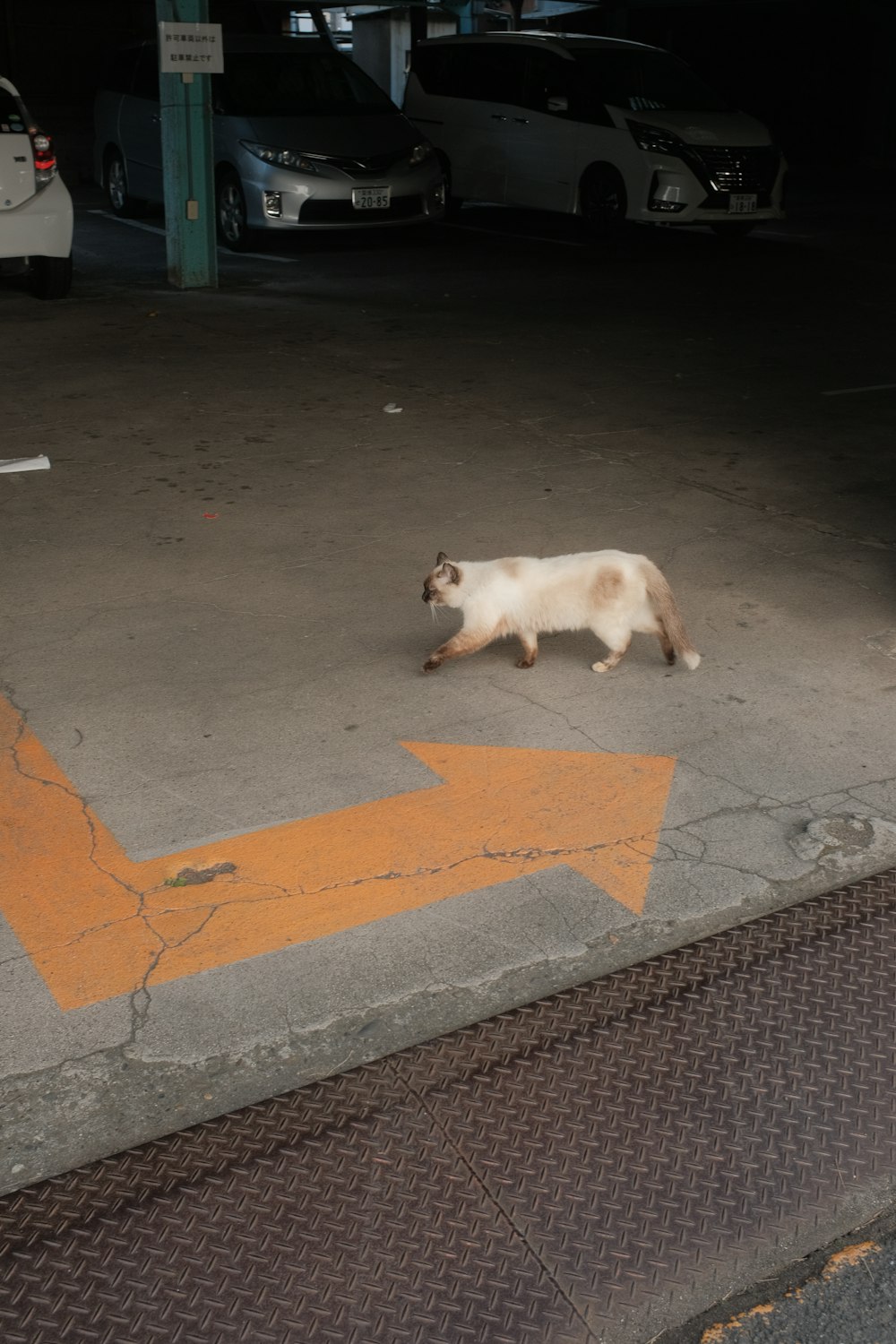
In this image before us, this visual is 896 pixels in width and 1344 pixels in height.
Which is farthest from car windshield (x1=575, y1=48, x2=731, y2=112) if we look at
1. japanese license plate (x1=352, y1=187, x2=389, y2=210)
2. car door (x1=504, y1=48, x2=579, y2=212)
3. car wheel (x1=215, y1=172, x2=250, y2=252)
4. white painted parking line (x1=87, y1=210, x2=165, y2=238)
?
white painted parking line (x1=87, y1=210, x2=165, y2=238)

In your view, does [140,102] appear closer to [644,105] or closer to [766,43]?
[644,105]

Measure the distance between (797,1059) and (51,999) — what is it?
71.0 inches

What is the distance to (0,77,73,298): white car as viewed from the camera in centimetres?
1023

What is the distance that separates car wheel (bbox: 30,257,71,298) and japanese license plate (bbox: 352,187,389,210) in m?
3.38

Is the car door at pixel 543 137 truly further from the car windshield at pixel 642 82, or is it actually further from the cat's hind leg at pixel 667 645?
the cat's hind leg at pixel 667 645

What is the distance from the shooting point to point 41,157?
10398 mm

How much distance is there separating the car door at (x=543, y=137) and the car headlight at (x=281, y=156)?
3.20 m

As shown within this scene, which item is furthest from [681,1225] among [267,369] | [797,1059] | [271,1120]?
[267,369]

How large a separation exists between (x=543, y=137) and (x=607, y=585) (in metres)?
12.0

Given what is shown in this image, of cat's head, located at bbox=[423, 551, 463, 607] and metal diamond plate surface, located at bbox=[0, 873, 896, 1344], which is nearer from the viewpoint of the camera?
metal diamond plate surface, located at bbox=[0, 873, 896, 1344]

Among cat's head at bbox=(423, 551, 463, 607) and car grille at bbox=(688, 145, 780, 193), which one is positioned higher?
car grille at bbox=(688, 145, 780, 193)

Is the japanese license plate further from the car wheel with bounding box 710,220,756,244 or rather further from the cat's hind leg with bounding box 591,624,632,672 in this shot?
the cat's hind leg with bounding box 591,624,632,672

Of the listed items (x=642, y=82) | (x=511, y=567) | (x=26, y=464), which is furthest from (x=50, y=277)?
(x=511, y=567)

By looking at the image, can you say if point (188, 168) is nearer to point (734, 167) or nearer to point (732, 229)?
point (734, 167)
